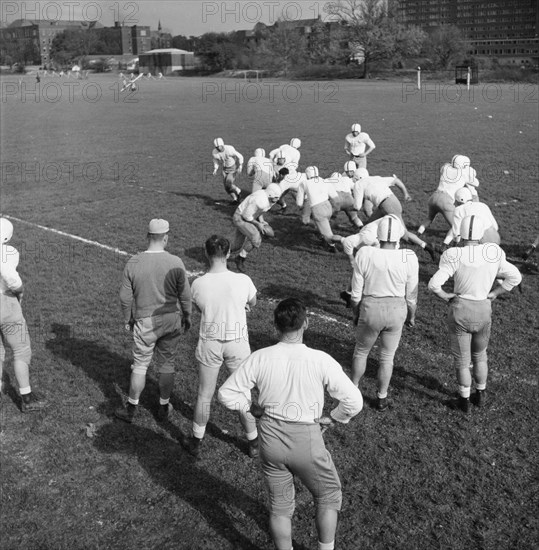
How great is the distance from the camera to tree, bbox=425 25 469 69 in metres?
79.8

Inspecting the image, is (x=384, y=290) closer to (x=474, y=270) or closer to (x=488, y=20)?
(x=474, y=270)

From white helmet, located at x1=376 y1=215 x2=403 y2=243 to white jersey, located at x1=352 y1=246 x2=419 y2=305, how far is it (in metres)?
0.15

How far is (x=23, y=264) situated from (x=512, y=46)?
9971cm

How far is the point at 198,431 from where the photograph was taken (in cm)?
656

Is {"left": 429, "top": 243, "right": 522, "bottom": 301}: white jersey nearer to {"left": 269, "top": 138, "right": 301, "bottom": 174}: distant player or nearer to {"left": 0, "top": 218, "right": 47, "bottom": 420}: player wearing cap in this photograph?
{"left": 0, "top": 218, "right": 47, "bottom": 420}: player wearing cap

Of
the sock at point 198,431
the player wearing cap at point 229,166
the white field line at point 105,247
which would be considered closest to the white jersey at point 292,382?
the sock at point 198,431

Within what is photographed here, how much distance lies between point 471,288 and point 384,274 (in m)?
0.92

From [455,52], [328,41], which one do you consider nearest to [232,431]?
[455,52]

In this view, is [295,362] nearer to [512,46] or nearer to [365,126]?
[365,126]

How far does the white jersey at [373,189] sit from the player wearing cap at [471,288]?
501 cm

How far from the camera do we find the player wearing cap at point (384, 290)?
6.92 m

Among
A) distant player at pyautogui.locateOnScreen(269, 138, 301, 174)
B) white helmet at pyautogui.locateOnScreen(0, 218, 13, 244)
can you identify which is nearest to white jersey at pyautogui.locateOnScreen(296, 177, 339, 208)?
distant player at pyautogui.locateOnScreen(269, 138, 301, 174)

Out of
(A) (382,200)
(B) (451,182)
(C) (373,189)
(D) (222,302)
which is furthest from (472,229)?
(B) (451,182)

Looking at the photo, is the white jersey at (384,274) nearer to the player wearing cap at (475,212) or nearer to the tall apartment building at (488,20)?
the player wearing cap at (475,212)
